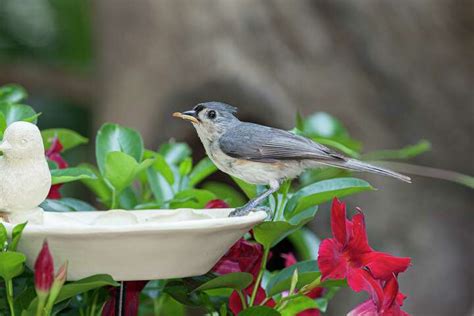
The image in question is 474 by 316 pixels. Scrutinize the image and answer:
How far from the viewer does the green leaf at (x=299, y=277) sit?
94 cm

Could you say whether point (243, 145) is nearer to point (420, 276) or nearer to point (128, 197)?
point (128, 197)

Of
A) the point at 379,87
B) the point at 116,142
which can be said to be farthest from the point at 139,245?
the point at 379,87

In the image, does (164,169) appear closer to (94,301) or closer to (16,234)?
(94,301)

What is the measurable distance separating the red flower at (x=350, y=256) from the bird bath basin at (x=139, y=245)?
0.08 m

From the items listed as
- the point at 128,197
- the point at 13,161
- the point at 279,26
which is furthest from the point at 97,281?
the point at 279,26

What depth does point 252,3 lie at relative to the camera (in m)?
2.67

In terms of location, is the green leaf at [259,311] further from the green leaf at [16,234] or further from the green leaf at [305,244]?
the green leaf at [305,244]

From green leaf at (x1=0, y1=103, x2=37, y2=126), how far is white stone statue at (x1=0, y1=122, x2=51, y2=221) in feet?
0.72

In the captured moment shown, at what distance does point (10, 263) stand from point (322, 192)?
0.38 meters

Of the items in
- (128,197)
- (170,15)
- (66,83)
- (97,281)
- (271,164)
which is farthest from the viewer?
(66,83)

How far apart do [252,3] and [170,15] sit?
310 millimetres

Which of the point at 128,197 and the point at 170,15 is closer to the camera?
the point at 128,197

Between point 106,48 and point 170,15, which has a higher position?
point 170,15

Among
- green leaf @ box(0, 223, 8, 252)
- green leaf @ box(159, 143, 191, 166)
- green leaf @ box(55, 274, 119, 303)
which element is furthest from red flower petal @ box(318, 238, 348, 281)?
green leaf @ box(159, 143, 191, 166)
